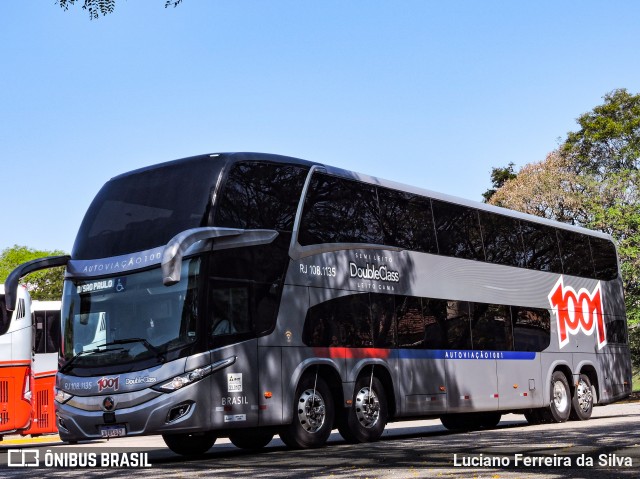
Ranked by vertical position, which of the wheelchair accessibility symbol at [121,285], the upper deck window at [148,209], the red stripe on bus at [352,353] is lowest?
the red stripe on bus at [352,353]

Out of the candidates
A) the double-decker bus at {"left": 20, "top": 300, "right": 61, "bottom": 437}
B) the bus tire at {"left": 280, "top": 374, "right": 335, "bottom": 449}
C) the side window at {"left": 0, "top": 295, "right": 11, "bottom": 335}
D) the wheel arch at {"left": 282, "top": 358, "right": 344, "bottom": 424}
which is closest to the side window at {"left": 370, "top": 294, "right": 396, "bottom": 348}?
the wheel arch at {"left": 282, "top": 358, "right": 344, "bottom": 424}

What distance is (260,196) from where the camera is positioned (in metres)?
13.9

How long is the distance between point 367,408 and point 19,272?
5773 millimetres

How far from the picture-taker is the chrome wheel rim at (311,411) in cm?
1419

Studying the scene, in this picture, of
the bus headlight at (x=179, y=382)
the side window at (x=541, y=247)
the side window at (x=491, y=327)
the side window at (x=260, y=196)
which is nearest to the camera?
the bus headlight at (x=179, y=382)

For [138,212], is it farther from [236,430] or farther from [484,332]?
[484,332]

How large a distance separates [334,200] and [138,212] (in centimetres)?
324

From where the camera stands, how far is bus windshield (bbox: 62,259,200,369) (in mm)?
12586

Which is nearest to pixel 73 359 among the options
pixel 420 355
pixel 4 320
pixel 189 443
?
pixel 189 443

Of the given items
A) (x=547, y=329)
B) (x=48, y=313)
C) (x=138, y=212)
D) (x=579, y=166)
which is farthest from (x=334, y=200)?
(x=579, y=166)

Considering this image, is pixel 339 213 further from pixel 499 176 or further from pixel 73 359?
pixel 499 176

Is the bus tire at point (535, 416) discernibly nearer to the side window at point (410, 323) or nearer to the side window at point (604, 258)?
the side window at point (604, 258)

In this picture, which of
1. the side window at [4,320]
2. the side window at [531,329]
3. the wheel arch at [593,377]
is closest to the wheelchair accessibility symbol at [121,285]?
the side window at [4,320]

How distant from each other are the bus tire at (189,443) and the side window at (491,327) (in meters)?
5.78
